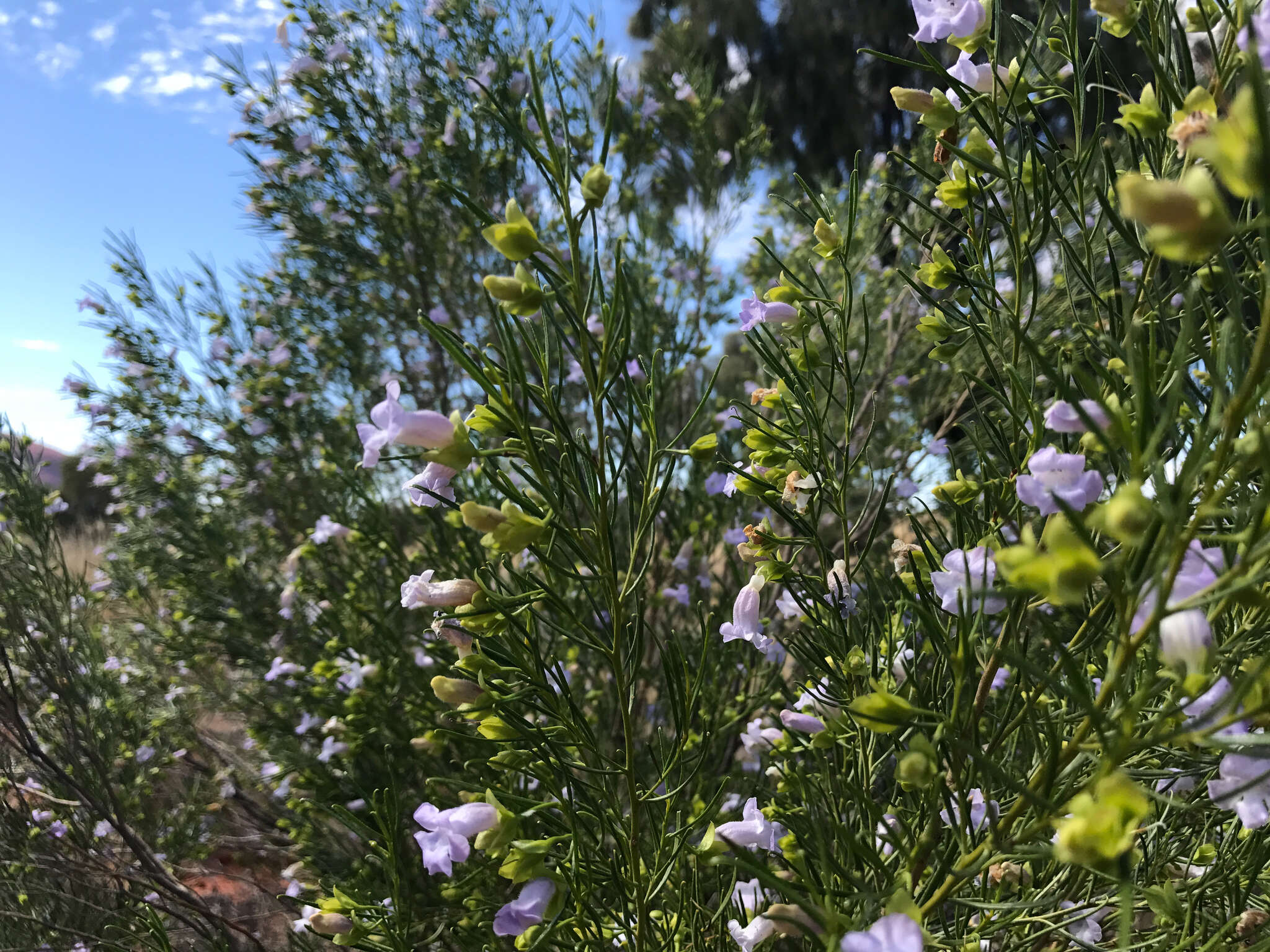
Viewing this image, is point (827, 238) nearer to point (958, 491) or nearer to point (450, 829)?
point (958, 491)

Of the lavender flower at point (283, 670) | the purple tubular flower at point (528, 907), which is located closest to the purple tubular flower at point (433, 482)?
the purple tubular flower at point (528, 907)

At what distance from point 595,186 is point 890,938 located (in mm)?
701

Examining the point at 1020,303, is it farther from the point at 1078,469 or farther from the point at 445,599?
the point at 445,599

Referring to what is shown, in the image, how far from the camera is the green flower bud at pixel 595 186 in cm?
70

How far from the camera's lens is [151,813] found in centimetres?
348

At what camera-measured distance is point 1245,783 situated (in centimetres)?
53

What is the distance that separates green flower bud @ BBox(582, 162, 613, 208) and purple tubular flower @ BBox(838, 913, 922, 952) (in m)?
0.67

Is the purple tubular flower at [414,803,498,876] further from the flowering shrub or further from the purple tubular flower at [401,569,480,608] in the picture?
the purple tubular flower at [401,569,480,608]

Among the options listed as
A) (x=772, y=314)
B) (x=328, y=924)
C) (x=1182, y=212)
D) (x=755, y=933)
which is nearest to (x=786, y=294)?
(x=772, y=314)

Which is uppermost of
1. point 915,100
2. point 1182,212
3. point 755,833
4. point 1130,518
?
point 915,100

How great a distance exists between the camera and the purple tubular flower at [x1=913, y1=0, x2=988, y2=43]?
76 cm

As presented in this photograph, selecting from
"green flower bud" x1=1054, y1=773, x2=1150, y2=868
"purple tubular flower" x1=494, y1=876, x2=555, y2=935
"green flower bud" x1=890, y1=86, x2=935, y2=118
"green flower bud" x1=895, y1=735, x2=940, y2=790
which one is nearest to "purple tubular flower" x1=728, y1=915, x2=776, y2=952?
"purple tubular flower" x1=494, y1=876, x2=555, y2=935

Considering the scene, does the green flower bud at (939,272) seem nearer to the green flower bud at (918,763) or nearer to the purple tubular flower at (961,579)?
the purple tubular flower at (961,579)

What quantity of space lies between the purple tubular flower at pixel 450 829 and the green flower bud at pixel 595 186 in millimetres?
638
